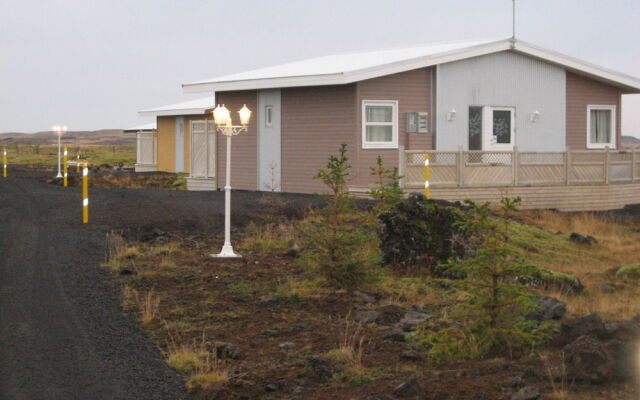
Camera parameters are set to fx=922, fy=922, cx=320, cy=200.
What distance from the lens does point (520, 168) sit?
23.7 m

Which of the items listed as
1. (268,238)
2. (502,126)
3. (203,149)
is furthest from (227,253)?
(203,149)

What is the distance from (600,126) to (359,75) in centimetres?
955

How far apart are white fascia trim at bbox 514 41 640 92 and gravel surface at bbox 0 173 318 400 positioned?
10.7 m

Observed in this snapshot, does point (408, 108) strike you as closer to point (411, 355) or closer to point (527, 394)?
point (411, 355)

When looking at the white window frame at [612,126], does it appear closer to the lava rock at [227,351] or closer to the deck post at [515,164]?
the deck post at [515,164]

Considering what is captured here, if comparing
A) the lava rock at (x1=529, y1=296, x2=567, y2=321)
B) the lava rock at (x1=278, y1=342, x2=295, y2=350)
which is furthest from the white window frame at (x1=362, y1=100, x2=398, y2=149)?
the lava rock at (x1=278, y1=342, x2=295, y2=350)

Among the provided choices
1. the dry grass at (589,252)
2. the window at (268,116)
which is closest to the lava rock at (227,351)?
the dry grass at (589,252)

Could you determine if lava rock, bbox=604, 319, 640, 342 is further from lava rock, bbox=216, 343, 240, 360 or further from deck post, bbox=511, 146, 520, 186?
deck post, bbox=511, 146, 520, 186

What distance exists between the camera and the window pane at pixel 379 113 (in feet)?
76.3

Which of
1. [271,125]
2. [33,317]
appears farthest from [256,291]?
[271,125]

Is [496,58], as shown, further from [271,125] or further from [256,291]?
[256,291]

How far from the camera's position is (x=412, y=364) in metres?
7.60

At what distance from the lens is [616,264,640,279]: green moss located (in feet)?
48.1

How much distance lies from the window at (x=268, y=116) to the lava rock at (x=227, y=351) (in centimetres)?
1762
